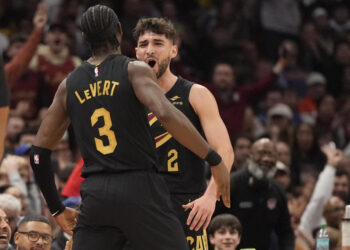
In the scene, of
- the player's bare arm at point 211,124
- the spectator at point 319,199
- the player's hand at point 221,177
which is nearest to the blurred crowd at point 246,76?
the spectator at point 319,199

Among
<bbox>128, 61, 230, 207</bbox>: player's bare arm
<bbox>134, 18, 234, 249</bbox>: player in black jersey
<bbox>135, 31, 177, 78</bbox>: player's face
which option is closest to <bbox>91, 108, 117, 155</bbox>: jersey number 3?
<bbox>128, 61, 230, 207</bbox>: player's bare arm

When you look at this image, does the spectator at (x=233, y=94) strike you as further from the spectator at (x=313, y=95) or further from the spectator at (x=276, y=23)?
the spectator at (x=276, y=23)

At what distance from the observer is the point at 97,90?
191 inches

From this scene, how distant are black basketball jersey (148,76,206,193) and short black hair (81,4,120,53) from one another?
1212mm

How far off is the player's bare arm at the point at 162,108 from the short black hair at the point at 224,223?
3500 mm

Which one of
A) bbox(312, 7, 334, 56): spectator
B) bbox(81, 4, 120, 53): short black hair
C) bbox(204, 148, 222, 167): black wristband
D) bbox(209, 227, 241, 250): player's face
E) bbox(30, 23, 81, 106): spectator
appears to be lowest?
bbox(209, 227, 241, 250): player's face

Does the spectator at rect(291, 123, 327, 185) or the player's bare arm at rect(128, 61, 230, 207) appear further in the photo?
the spectator at rect(291, 123, 327, 185)

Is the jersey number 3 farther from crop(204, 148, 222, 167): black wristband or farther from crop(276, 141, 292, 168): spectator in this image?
crop(276, 141, 292, 168): spectator

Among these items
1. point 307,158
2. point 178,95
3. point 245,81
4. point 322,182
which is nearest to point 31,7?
point 245,81

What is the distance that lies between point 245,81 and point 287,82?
0.81m

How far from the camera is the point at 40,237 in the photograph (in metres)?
7.36

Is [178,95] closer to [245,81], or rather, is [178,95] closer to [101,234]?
[101,234]

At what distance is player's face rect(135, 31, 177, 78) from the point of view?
20.3 ft

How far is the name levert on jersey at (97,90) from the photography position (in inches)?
189
